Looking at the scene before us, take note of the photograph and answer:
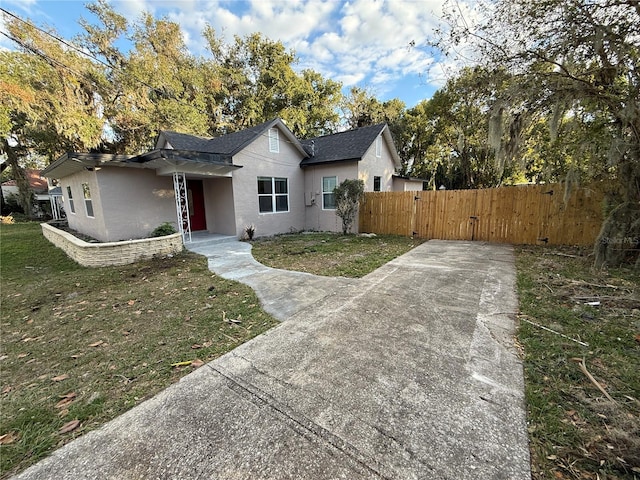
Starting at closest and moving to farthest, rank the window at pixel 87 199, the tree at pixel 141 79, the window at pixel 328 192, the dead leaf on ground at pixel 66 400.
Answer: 1. the dead leaf on ground at pixel 66 400
2. the window at pixel 87 199
3. the window at pixel 328 192
4. the tree at pixel 141 79

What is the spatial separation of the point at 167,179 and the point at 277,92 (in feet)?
51.0

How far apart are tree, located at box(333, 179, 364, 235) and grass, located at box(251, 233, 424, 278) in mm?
889

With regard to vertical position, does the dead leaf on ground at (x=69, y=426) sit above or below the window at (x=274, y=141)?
below

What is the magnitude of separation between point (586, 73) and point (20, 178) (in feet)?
98.7

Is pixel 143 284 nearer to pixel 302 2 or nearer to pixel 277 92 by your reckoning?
pixel 302 2

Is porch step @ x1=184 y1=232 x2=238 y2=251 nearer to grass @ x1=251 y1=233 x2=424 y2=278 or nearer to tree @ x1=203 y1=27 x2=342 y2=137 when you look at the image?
grass @ x1=251 y1=233 x2=424 y2=278

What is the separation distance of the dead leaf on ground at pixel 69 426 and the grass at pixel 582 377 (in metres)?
3.07

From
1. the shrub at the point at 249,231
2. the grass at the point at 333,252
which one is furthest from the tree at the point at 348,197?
the shrub at the point at 249,231

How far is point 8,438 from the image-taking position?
1859 millimetres

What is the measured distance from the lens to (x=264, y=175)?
10633 mm

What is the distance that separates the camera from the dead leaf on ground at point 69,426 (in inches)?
75.3

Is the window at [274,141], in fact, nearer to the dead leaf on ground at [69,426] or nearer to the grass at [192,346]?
the grass at [192,346]

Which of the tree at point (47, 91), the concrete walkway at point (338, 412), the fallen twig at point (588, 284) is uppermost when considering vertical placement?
A: the tree at point (47, 91)

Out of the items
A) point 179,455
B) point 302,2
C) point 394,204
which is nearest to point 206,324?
point 179,455
